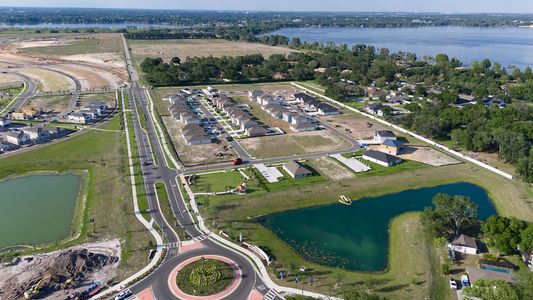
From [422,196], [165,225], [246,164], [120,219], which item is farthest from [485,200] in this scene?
[120,219]

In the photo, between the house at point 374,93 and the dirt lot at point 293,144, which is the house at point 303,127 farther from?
the house at point 374,93

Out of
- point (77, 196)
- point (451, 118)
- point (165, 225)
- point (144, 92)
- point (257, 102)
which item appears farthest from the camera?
point (144, 92)

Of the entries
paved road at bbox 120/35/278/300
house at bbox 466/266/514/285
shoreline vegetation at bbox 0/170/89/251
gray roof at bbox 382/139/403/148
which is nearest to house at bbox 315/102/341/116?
gray roof at bbox 382/139/403/148

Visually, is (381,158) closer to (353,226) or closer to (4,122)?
(353,226)

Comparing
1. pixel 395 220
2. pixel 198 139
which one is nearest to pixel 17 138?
pixel 198 139

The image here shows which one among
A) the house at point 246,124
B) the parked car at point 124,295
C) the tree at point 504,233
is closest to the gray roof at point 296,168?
the house at point 246,124

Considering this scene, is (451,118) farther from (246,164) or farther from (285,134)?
(246,164)

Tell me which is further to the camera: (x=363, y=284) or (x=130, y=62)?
(x=130, y=62)
